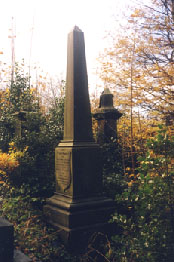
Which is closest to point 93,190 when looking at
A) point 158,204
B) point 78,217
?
point 78,217

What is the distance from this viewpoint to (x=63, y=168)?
17.6ft

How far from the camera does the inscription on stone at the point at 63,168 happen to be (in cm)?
516

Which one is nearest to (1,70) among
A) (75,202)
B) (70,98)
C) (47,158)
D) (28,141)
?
(28,141)

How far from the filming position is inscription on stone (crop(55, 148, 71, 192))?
5156mm

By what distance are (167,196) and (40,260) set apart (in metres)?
2.05

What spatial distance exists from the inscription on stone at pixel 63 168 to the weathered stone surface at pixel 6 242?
1948 millimetres

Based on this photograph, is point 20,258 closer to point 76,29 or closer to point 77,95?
point 77,95

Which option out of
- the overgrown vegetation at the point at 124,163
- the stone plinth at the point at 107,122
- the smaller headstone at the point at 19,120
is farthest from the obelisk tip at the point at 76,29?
the smaller headstone at the point at 19,120

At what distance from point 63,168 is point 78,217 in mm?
1037

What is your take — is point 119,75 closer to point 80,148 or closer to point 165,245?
point 80,148

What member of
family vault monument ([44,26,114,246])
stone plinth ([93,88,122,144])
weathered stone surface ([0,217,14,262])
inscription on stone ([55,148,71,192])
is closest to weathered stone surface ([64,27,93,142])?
family vault monument ([44,26,114,246])

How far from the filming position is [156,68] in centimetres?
838

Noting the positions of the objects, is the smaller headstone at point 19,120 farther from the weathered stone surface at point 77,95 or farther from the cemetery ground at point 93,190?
the weathered stone surface at point 77,95

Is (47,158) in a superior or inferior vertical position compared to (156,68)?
inferior
